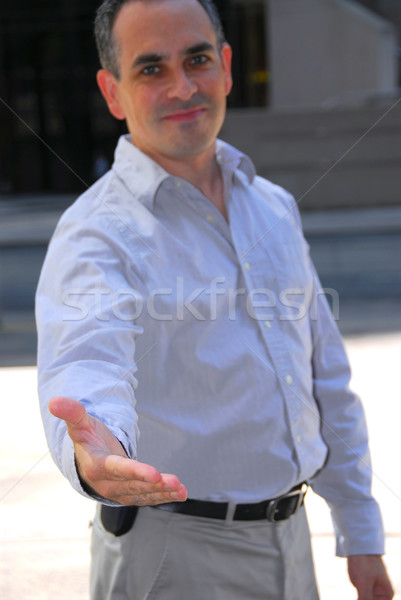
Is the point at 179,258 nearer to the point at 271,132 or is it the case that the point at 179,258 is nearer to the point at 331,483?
the point at 331,483

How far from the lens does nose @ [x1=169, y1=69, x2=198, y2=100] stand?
6.06 feet


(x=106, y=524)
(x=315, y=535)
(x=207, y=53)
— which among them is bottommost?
(x=315, y=535)

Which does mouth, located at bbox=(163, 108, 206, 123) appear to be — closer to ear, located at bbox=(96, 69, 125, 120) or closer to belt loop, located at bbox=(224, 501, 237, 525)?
ear, located at bbox=(96, 69, 125, 120)

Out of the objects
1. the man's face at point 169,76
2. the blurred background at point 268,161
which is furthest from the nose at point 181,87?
the blurred background at point 268,161

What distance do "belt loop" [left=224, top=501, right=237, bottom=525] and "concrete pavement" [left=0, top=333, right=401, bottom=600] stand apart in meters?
1.67

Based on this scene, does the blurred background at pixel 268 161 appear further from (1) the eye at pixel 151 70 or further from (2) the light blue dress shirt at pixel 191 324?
(1) the eye at pixel 151 70

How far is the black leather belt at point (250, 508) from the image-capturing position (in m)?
1.73

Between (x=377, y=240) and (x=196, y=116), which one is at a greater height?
(x=196, y=116)

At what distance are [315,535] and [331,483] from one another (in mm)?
1664

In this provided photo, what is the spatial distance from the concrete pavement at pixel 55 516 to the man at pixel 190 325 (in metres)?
1.51

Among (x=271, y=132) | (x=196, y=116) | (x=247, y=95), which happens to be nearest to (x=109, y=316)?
(x=196, y=116)

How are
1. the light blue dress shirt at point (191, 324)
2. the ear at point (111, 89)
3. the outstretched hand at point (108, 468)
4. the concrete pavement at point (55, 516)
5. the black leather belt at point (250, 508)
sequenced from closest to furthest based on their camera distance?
the outstretched hand at point (108, 468)
the light blue dress shirt at point (191, 324)
the black leather belt at point (250, 508)
the ear at point (111, 89)
the concrete pavement at point (55, 516)

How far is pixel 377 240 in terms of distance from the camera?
559 inches

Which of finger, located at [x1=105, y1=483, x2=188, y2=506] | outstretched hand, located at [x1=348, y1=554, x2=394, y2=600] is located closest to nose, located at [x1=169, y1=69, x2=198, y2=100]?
finger, located at [x1=105, y1=483, x2=188, y2=506]
